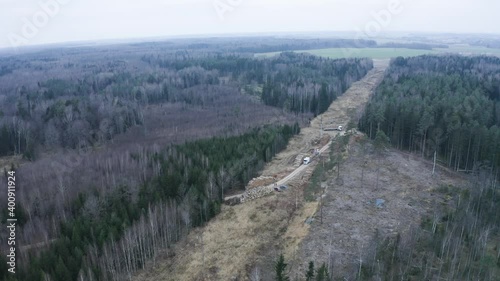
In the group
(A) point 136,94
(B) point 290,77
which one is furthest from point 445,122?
(A) point 136,94

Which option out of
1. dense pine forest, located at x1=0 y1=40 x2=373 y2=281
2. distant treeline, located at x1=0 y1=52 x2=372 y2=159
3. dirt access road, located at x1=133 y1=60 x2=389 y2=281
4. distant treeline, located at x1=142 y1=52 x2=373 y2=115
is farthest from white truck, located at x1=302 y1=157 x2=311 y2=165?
distant treeline, located at x1=0 y1=52 x2=372 y2=159

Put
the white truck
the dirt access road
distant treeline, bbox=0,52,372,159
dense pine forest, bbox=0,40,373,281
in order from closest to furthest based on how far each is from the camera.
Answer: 1. the dirt access road
2. dense pine forest, bbox=0,40,373,281
3. the white truck
4. distant treeline, bbox=0,52,372,159

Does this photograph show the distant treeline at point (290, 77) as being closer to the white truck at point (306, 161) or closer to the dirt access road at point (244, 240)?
the white truck at point (306, 161)

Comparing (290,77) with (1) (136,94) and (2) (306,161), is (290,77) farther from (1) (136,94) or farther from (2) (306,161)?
(2) (306,161)

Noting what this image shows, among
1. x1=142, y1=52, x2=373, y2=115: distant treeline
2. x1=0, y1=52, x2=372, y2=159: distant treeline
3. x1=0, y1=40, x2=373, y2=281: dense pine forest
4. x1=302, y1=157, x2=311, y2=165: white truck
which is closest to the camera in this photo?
x1=0, y1=40, x2=373, y2=281: dense pine forest

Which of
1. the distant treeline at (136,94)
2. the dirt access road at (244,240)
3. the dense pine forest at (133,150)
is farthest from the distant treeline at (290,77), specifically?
the dirt access road at (244,240)

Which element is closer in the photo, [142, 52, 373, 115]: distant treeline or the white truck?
the white truck

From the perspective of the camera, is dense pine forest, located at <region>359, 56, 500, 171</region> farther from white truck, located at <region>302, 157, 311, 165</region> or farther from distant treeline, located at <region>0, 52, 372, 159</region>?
distant treeline, located at <region>0, 52, 372, 159</region>

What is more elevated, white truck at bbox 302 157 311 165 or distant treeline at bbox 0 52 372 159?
distant treeline at bbox 0 52 372 159
